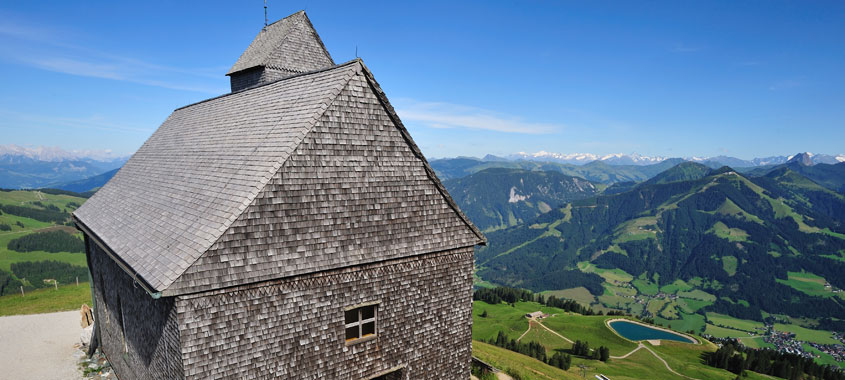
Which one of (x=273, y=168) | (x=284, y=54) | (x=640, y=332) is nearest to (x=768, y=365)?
(x=640, y=332)

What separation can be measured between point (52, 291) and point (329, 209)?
49.6 meters

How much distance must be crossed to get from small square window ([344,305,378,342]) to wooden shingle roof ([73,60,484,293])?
4.24 metres

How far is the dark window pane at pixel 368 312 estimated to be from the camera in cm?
1427

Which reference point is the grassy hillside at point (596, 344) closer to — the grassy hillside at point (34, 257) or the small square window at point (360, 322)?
the small square window at point (360, 322)

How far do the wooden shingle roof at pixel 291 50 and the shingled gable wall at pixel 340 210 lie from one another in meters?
13.9

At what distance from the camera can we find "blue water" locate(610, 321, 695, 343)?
144000mm

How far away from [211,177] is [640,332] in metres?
171

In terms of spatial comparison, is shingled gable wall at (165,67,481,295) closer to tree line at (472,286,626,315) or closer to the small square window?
the small square window

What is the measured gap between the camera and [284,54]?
1040 inches

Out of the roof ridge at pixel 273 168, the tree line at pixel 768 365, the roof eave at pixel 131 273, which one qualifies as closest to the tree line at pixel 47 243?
the roof eave at pixel 131 273

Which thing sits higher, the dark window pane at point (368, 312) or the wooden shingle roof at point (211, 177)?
the wooden shingle roof at point (211, 177)

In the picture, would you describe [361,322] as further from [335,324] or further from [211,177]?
[211,177]

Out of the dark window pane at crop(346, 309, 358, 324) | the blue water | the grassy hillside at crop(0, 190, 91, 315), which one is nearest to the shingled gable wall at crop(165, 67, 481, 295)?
the dark window pane at crop(346, 309, 358, 324)

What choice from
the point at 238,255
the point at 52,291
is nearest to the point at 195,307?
the point at 238,255
